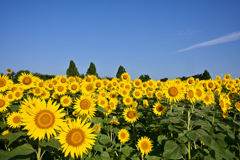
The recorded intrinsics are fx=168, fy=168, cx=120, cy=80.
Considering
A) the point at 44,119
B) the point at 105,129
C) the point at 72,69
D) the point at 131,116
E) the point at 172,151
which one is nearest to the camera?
the point at 44,119

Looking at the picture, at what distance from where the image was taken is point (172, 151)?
303 centimetres

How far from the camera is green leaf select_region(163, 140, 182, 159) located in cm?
293

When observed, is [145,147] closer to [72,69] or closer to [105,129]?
[105,129]

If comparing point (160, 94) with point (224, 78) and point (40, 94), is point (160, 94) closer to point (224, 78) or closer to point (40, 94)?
point (40, 94)

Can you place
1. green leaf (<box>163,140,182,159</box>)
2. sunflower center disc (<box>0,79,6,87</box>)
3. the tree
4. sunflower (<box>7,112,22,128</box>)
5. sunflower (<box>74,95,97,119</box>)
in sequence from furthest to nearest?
the tree → sunflower center disc (<box>0,79,6,87</box>) → sunflower (<box>7,112,22,128</box>) → sunflower (<box>74,95,97,119</box>) → green leaf (<box>163,140,182,159</box>)

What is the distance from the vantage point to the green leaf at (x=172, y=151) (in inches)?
115

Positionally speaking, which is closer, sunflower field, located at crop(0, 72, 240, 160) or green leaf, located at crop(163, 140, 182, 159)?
sunflower field, located at crop(0, 72, 240, 160)

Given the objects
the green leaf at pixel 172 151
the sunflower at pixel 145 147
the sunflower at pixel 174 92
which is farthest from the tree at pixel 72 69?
the green leaf at pixel 172 151

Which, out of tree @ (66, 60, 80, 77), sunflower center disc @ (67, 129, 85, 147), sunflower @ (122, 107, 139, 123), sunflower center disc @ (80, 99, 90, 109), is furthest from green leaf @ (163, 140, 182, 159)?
tree @ (66, 60, 80, 77)

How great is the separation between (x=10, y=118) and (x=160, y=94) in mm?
4780

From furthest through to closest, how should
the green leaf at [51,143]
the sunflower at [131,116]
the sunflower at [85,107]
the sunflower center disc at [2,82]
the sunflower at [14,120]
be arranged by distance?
the sunflower center disc at [2,82] → the sunflower at [131,116] → the sunflower at [14,120] → the sunflower at [85,107] → the green leaf at [51,143]

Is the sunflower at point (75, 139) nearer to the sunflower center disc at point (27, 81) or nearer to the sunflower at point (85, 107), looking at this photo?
the sunflower at point (85, 107)

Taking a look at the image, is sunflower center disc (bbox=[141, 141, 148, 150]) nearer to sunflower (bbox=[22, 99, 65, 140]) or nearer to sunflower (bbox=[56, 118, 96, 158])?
sunflower (bbox=[56, 118, 96, 158])

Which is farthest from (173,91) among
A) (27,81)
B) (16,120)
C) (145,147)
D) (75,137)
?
(27,81)
